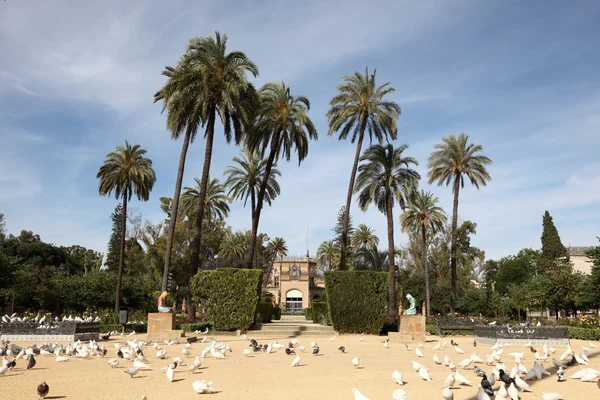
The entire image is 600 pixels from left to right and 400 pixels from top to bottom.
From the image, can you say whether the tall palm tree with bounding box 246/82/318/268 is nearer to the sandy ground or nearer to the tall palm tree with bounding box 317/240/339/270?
the sandy ground

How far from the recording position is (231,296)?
2234 centimetres

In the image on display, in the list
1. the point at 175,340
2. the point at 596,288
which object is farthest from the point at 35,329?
the point at 596,288

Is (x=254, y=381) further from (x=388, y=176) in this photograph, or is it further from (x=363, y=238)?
(x=363, y=238)

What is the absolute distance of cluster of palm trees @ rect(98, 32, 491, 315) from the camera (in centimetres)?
2458

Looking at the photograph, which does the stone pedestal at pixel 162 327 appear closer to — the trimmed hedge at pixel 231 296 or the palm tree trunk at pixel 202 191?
the trimmed hedge at pixel 231 296

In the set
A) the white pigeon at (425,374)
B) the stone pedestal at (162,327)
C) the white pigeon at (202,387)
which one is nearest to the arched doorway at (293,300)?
the stone pedestal at (162,327)

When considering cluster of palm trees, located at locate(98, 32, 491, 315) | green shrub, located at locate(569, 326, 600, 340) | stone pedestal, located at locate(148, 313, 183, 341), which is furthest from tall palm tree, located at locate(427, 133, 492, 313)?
stone pedestal, located at locate(148, 313, 183, 341)

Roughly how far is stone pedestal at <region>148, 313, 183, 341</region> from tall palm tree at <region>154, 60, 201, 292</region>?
5554 mm

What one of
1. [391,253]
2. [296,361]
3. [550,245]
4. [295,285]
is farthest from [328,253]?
[296,361]

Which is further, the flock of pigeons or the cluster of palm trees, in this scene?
the cluster of palm trees

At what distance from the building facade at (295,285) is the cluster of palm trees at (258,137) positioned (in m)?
24.8

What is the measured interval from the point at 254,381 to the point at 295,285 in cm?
5281

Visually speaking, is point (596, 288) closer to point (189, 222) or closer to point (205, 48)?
point (205, 48)

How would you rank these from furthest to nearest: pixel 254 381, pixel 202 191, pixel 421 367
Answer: pixel 202 191 → pixel 421 367 → pixel 254 381
